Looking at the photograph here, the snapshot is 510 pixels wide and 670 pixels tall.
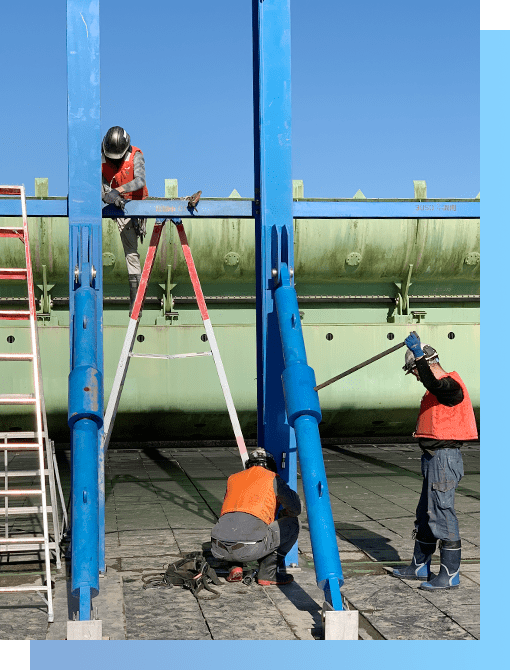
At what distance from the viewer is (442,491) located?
6082 mm

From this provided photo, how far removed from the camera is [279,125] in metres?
6.47

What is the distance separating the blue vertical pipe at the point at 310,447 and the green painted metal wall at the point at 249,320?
835cm

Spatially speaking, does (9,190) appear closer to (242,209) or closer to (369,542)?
(242,209)

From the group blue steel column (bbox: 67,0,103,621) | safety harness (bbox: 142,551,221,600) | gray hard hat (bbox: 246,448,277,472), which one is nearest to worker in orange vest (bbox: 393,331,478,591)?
gray hard hat (bbox: 246,448,277,472)

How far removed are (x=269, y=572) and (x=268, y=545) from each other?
224 mm

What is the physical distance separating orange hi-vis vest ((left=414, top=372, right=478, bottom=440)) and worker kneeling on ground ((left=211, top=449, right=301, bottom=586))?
1203mm

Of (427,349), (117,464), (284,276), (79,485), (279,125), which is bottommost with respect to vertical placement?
(117,464)

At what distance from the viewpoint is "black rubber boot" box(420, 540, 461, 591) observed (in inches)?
237

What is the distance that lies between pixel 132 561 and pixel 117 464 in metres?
5.97

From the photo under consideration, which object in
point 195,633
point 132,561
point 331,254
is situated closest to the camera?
point 195,633

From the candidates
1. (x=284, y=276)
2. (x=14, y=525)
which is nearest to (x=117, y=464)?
(x=14, y=525)

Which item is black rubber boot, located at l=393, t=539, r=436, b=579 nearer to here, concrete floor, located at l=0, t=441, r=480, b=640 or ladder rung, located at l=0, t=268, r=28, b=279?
concrete floor, located at l=0, t=441, r=480, b=640

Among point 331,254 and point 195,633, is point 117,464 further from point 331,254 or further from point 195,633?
point 195,633

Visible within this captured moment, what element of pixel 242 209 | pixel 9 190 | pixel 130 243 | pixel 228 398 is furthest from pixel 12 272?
pixel 228 398
